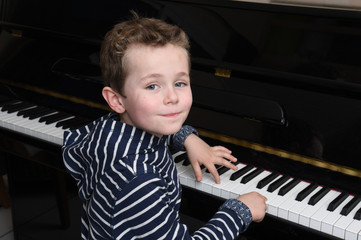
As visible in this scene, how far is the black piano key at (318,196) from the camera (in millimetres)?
1248

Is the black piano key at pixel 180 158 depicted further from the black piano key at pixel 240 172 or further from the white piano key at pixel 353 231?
the white piano key at pixel 353 231

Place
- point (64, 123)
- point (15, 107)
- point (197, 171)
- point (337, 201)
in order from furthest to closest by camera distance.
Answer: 1. point (15, 107)
2. point (64, 123)
3. point (197, 171)
4. point (337, 201)

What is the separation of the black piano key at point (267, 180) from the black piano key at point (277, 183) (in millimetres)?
21

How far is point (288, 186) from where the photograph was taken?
1326 mm

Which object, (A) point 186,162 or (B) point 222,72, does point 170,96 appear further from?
(B) point 222,72

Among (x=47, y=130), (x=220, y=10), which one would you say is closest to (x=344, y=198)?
(x=220, y=10)

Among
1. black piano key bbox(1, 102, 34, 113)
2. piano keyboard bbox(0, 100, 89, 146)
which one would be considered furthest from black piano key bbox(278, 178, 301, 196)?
black piano key bbox(1, 102, 34, 113)

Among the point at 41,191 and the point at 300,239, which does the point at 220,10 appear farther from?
the point at 41,191

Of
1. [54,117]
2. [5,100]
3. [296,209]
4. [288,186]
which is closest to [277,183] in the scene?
[288,186]

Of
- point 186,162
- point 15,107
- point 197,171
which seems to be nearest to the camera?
point 197,171

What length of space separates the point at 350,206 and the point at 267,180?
0.24m

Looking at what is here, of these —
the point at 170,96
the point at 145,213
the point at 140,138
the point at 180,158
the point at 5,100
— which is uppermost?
the point at 170,96

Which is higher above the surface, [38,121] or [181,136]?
[181,136]

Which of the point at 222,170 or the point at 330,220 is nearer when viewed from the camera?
the point at 330,220
